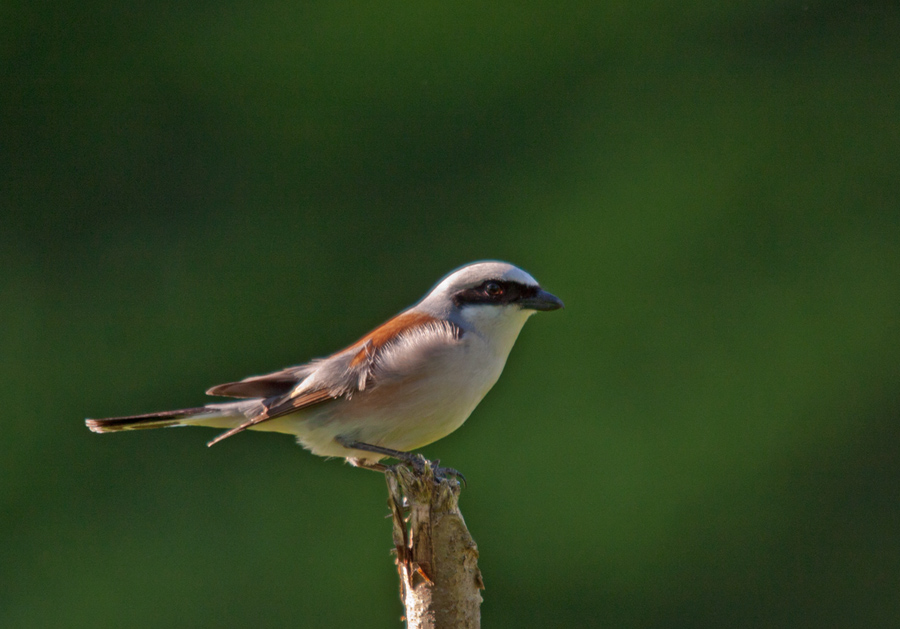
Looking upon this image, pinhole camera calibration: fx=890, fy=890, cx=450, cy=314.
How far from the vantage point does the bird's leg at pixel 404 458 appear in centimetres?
194

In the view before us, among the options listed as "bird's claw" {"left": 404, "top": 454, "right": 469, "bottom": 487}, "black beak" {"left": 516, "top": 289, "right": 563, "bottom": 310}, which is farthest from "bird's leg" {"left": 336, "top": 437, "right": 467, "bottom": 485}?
"black beak" {"left": 516, "top": 289, "right": 563, "bottom": 310}

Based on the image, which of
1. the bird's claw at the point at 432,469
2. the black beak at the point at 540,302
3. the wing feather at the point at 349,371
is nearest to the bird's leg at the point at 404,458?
the bird's claw at the point at 432,469

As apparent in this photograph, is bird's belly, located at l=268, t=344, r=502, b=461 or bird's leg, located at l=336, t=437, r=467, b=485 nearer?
bird's leg, located at l=336, t=437, r=467, b=485

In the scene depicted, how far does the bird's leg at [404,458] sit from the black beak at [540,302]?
1.53ft

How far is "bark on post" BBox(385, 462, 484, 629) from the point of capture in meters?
1.76

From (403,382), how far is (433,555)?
19.8 inches

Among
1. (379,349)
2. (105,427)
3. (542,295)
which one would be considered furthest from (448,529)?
(105,427)

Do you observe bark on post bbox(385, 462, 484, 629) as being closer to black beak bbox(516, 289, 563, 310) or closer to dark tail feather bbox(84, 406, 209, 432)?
black beak bbox(516, 289, 563, 310)

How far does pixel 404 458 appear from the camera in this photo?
2.08 m

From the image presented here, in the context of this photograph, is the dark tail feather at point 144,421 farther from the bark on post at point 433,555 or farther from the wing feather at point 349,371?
the bark on post at point 433,555

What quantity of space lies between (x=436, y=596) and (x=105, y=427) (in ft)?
3.79

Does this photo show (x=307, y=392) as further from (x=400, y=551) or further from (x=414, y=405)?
(x=400, y=551)

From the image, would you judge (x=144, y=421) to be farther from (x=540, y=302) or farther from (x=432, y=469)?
(x=540, y=302)

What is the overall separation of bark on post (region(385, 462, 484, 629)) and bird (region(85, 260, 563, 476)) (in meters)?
0.21
